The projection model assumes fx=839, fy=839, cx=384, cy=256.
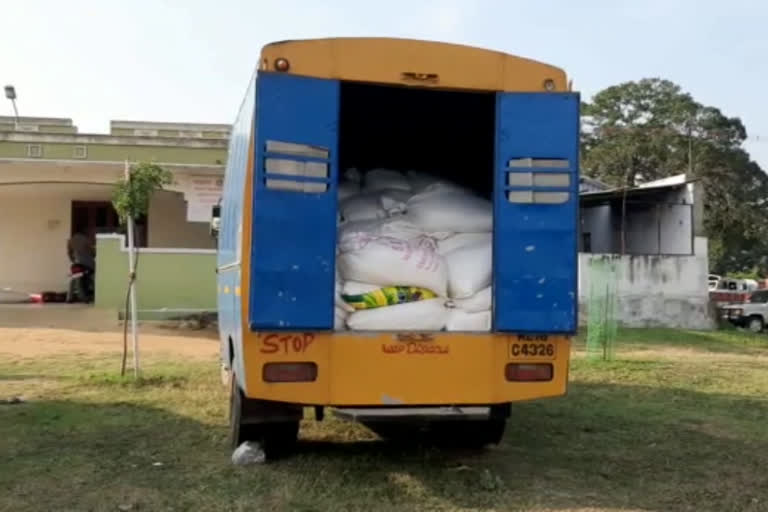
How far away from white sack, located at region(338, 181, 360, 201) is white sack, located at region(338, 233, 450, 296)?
67 cm

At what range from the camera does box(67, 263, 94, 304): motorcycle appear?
21.2m

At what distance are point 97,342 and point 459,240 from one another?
38.1ft

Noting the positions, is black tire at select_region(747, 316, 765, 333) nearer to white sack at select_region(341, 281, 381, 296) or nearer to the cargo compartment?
the cargo compartment

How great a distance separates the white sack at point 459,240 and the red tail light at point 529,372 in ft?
3.10

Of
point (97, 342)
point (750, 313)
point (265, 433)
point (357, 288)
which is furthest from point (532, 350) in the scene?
point (750, 313)

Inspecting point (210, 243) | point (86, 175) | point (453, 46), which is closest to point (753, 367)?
point (453, 46)

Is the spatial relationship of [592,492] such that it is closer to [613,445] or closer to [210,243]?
[613,445]

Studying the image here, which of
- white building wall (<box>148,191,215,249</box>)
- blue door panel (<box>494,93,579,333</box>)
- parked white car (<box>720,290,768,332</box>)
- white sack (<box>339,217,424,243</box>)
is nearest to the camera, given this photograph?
blue door panel (<box>494,93,579,333</box>)

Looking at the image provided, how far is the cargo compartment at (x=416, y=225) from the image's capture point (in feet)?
18.9

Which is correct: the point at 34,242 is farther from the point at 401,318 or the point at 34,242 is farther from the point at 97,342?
the point at 401,318

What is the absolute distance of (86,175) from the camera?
20062 millimetres

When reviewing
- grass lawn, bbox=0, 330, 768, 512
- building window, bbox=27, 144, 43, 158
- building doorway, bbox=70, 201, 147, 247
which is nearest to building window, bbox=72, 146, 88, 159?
building window, bbox=27, 144, 43, 158

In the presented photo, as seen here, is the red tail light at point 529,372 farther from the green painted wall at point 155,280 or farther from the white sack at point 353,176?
the green painted wall at point 155,280

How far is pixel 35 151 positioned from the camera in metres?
19.6
